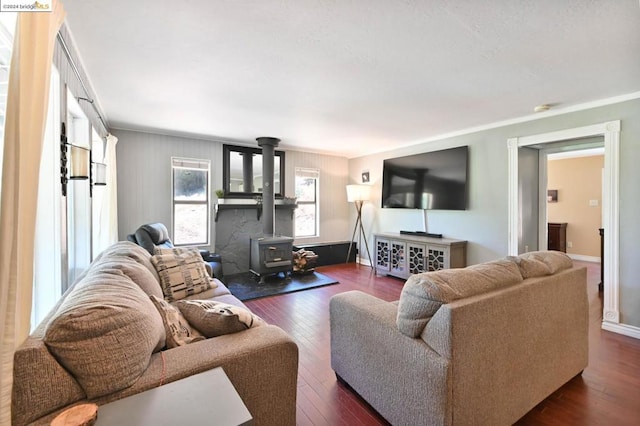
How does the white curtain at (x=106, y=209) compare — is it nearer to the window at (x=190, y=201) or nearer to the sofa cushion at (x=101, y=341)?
Answer: the window at (x=190, y=201)

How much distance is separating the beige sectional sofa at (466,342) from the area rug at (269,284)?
2292 millimetres

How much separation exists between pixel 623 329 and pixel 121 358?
4255 millimetres

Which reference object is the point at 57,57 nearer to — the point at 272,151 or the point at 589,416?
the point at 272,151

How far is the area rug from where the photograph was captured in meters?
4.15

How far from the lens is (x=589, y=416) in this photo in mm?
1768

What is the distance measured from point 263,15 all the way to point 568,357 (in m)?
2.96

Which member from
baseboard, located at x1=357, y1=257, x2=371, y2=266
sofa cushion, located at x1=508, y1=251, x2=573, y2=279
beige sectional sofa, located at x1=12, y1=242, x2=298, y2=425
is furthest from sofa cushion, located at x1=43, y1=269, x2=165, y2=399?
baseboard, located at x1=357, y1=257, x2=371, y2=266

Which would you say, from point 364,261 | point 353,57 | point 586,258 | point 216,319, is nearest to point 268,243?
point 364,261

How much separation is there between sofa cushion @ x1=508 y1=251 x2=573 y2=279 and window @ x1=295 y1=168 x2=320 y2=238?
14.5 ft

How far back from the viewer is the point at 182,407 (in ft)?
2.93

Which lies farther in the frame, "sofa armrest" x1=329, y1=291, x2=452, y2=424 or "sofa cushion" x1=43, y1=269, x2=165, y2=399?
"sofa armrest" x1=329, y1=291, x2=452, y2=424

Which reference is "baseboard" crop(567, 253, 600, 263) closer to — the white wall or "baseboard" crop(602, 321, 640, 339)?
the white wall

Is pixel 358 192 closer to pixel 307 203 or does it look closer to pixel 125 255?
pixel 307 203

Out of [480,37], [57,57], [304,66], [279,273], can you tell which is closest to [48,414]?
[57,57]
